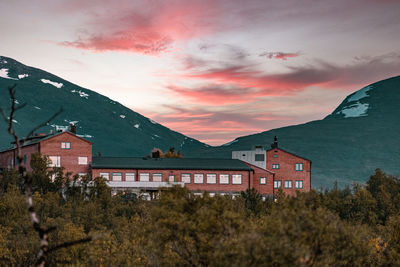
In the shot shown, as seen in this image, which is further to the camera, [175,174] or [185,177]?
[185,177]

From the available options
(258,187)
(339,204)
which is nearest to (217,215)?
(339,204)

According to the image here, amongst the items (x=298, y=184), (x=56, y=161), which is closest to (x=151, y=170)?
(x=56, y=161)

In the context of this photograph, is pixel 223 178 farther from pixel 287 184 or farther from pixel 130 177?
pixel 287 184

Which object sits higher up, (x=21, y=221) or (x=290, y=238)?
(x=290, y=238)

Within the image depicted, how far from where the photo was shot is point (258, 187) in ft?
363

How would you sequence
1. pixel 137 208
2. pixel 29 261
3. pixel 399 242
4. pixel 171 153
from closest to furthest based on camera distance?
pixel 399 242 → pixel 29 261 → pixel 137 208 → pixel 171 153

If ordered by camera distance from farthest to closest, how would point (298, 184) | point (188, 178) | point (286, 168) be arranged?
point (286, 168) → point (298, 184) → point (188, 178)

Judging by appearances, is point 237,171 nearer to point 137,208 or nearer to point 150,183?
point 150,183

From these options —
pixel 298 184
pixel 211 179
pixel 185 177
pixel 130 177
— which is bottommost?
pixel 298 184

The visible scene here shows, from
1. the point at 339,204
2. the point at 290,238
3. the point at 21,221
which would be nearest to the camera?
the point at 290,238

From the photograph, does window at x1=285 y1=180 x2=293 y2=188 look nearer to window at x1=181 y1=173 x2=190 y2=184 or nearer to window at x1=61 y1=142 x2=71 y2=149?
window at x1=181 y1=173 x2=190 y2=184

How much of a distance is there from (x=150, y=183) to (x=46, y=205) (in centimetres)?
2994

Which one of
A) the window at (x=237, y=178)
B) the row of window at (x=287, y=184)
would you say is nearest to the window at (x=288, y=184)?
the row of window at (x=287, y=184)

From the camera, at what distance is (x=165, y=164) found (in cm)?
10688
